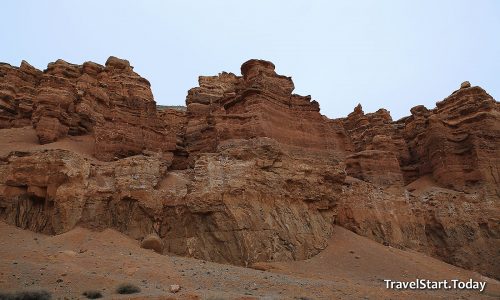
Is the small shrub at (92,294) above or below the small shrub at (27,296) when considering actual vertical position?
below

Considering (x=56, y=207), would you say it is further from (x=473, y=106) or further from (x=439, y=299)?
(x=473, y=106)

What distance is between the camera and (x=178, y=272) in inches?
710

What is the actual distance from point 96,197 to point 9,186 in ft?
16.0

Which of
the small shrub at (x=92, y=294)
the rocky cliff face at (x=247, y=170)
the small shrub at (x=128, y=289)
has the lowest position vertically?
the small shrub at (x=92, y=294)

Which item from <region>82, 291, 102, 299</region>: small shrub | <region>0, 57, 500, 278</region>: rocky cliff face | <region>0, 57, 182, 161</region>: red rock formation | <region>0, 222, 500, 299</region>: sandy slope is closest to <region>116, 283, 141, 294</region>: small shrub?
<region>0, 222, 500, 299</region>: sandy slope

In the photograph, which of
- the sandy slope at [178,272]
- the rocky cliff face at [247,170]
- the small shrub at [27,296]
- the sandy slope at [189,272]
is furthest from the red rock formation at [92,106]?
the small shrub at [27,296]

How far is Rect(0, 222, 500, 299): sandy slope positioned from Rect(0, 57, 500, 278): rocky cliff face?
1513 millimetres

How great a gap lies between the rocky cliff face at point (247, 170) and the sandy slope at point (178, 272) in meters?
1.51

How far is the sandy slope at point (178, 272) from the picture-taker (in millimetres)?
15414

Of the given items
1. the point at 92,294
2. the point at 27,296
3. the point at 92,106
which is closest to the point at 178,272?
the point at 92,294

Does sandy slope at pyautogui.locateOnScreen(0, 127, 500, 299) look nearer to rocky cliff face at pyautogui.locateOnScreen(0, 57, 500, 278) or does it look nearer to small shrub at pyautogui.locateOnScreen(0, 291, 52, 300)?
small shrub at pyautogui.locateOnScreen(0, 291, 52, 300)

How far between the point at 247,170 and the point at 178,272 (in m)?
8.22

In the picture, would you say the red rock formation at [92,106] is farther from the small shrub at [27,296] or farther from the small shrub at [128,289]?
the small shrub at [27,296]

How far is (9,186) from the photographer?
23.6 m
